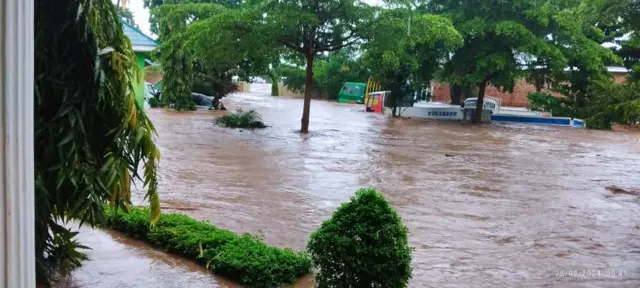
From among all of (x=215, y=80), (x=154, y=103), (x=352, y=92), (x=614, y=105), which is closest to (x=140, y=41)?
(x=215, y=80)

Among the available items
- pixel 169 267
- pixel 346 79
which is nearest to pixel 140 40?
pixel 169 267

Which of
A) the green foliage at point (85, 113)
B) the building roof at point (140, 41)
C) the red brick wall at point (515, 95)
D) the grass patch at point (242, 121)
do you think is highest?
the building roof at point (140, 41)

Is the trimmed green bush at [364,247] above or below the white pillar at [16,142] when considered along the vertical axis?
below

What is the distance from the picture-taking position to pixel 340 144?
15.2 metres

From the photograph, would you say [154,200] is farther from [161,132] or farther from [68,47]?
[161,132]

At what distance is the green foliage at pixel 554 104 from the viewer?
91.2ft

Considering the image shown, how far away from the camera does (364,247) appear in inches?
139

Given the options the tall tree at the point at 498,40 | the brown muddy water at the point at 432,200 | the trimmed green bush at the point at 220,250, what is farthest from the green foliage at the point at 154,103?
the trimmed green bush at the point at 220,250

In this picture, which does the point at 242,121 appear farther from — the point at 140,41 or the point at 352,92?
the point at 352,92

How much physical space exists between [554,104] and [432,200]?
23.2 m

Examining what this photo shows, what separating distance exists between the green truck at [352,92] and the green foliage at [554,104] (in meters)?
14.3

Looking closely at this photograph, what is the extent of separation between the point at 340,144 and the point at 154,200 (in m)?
12.1

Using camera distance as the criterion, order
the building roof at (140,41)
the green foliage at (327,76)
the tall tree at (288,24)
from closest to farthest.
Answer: the tall tree at (288,24) → the building roof at (140,41) → the green foliage at (327,76)

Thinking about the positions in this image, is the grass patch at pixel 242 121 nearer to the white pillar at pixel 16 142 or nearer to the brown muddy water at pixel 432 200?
the brown muddy water at pixel 432 200
